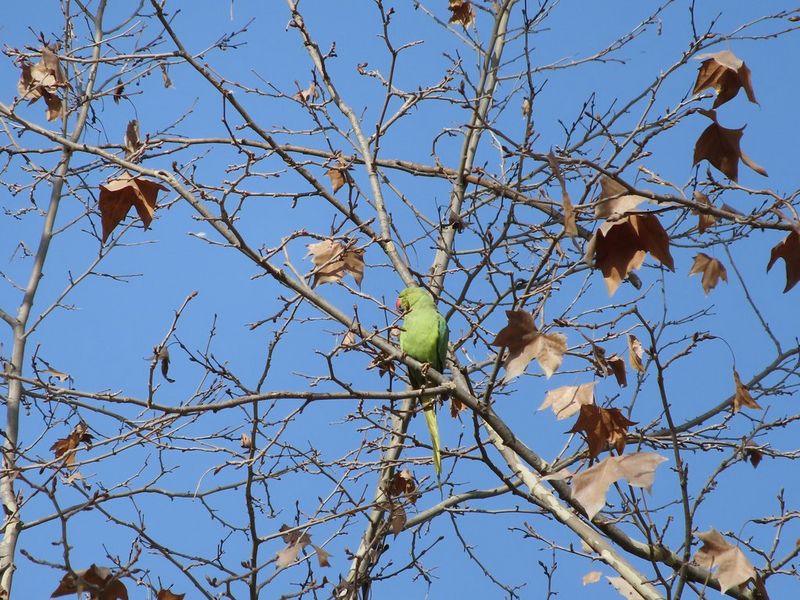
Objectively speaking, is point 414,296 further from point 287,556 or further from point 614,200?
point 614,200

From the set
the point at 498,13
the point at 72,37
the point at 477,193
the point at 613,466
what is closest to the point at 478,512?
the point at 477,193

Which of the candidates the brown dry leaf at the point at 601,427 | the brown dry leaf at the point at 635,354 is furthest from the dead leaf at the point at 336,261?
the brown dry leaf at the point at 601,427

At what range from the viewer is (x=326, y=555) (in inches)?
144

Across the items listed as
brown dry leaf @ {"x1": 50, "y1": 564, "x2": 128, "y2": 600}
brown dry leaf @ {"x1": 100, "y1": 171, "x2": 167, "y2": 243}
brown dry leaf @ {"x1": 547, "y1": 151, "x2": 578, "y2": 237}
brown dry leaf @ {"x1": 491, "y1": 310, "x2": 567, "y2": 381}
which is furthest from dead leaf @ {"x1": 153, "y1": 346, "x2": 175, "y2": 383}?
brown dry leaf @ {"x1": 547, "y1": 151, "x2": 578, "y2": 237}

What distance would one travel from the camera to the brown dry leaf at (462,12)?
599 cm

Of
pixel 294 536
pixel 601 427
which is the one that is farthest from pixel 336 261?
pixel 601 427

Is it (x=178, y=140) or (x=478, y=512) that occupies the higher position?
(x=178, y=140)

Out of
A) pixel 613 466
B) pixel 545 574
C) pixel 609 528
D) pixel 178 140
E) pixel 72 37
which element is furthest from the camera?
pixel 72 37

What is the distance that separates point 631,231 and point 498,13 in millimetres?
3825

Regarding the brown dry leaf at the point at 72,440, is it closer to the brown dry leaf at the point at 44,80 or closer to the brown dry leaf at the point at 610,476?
the brown dry leaf at the point at 44,80

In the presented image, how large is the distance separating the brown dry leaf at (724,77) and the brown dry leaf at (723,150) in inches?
3.3

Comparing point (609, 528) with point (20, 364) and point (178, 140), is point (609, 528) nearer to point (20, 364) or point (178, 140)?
point (178, 140)

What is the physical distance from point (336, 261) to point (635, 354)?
1.39m

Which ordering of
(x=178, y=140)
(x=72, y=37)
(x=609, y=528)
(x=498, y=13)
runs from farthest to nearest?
1. (x=72, y=37)
2. (x=498, y=13)
3. (x=178, y=140)
4. (x=609, y=528)
